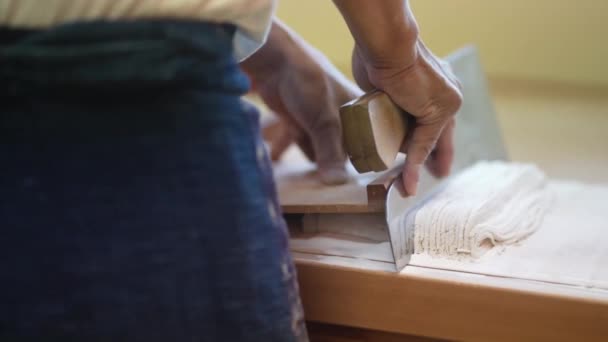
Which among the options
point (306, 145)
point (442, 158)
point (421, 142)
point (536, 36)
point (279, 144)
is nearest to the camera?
point (421, 142)

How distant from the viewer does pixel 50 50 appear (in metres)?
0.46

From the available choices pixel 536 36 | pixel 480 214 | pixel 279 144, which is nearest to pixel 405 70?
pixel 480 214

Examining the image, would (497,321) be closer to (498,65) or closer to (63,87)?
(63,87)

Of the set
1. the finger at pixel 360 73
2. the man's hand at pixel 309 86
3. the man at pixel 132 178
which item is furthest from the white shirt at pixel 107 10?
the man's hand at pixel 309 86

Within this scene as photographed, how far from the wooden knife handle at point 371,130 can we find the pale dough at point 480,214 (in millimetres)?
83

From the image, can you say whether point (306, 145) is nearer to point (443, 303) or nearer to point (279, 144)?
point (279, 144)

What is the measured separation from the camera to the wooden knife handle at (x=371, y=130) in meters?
0.68

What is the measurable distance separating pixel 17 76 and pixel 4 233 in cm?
12

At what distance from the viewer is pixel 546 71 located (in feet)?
5.83

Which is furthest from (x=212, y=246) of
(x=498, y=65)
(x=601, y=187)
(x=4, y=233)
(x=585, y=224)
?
(x=498, y=65)

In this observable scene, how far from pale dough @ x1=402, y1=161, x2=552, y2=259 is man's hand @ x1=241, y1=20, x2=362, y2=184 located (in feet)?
0.54

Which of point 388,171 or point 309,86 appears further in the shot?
point 309,86

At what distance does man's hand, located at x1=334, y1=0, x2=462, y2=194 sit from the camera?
24.8 inches

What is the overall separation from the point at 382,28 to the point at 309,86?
0.89 feet
